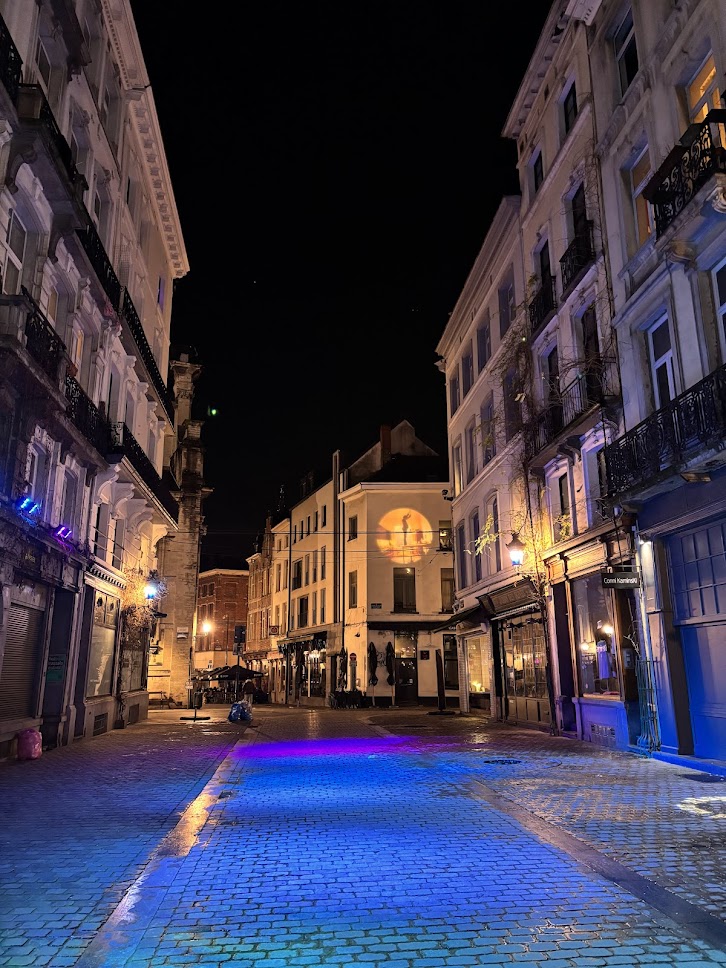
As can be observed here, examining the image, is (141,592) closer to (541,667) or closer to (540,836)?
(541,667)

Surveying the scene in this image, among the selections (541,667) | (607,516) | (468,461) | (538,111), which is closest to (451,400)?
(468,461)

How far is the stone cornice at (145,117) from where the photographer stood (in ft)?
68.6

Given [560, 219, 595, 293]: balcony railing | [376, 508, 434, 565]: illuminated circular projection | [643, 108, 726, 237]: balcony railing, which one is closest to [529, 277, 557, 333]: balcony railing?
[560, 219, 595, 293]: balcony railing

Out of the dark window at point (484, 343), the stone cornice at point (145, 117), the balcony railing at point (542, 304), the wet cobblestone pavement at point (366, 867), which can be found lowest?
the wet cobblestone pavement at point (366, 867)

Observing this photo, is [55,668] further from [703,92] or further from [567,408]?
[703,92]

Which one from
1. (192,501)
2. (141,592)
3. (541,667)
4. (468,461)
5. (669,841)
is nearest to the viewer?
(669,841)

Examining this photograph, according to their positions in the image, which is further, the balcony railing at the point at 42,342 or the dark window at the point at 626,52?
the dark window at the point at 626,52

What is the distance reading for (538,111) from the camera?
20.8 m

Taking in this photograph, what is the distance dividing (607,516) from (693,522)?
2730 millimetres

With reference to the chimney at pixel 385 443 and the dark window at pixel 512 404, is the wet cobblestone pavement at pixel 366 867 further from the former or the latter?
the chimney at pixel 385 443

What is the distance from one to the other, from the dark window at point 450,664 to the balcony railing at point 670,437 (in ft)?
83.6

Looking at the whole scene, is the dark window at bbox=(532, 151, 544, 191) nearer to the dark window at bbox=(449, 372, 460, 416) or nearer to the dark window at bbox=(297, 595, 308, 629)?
the dark window at bbox=(449, 372, 460, 416)

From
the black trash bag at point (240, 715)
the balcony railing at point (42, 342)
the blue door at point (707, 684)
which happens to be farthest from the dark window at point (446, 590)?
the balcony railing at point (42, 342)

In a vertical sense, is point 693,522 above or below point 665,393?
below
